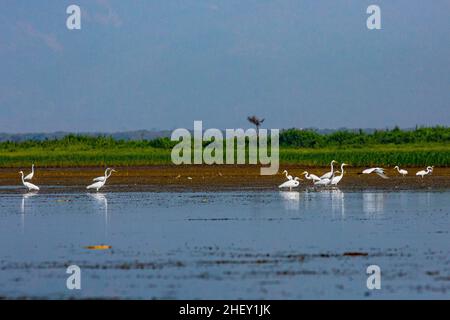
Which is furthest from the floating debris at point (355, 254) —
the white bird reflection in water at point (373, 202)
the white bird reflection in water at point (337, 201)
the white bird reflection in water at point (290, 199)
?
the white bird reflection in water at point (290, 199)

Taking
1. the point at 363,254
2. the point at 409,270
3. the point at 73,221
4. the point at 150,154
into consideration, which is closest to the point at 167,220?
the point at 73,221

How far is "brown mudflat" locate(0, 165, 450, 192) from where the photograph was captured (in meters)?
42.0

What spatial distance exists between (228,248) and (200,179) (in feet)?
89.8

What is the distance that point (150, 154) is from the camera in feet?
201

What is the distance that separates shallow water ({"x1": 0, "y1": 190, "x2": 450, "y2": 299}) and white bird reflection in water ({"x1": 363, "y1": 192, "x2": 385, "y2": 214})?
11cm

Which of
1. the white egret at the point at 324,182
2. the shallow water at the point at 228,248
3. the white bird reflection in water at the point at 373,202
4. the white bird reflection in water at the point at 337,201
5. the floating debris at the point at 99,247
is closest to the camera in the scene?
the shallow water at the point at 228,248

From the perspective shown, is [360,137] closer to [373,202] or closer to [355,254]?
[373,202]

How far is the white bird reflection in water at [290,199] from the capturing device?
30.9 meters

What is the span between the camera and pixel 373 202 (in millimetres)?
32219

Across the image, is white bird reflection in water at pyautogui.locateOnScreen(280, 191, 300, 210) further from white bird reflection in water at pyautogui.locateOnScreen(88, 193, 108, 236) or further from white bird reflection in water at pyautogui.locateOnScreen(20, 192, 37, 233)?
white bird reflection in water at pyautogui.locateOnScreen(20, 192, 37, 233)

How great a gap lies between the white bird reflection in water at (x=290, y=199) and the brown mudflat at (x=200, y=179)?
326cm

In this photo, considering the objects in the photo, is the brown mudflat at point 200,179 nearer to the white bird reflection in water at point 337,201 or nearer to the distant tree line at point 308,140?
the white bird reflection in water at point 337,201

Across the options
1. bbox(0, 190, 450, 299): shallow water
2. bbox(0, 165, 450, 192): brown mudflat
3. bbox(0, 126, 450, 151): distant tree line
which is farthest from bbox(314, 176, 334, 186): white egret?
bbox(0, 126, 450, 151): distant tree line
